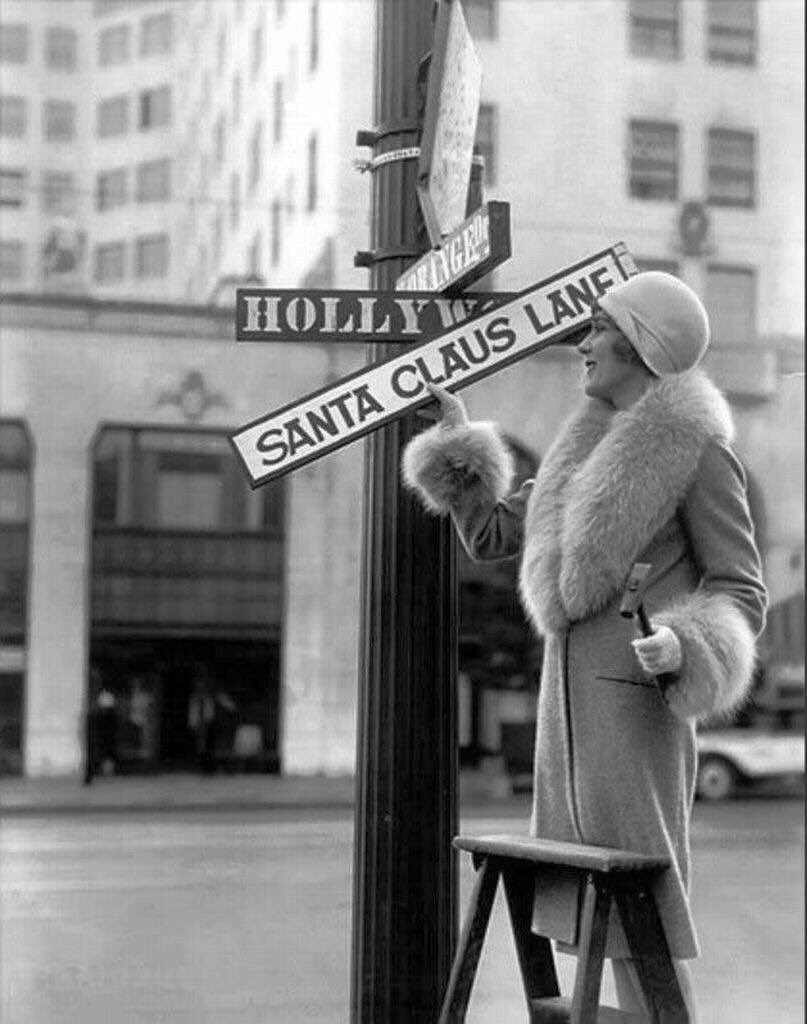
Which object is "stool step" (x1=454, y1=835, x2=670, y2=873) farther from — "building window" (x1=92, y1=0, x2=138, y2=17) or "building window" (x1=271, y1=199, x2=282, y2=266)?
"building window" (x1=92, y1=0, x2=138, y2=17)

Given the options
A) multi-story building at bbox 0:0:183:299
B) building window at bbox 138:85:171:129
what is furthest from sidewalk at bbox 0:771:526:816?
building window at bbox 138:85:171:129

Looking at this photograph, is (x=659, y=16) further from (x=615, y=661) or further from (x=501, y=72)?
(x=615, y=661)

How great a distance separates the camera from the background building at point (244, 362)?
22938mm

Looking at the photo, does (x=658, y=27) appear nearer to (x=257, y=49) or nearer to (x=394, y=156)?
(x=257, y=49)

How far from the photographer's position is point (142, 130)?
80.6 ft

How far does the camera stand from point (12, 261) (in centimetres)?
2402

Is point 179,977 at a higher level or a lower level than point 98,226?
lower

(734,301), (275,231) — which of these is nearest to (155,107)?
(275,231)

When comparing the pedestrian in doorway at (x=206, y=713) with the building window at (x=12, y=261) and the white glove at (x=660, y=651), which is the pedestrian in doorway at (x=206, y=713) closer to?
the building window at (x=12, y=261)

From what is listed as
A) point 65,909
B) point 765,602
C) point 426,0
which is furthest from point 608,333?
point 65,909

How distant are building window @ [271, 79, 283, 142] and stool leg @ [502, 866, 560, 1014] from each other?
20.9 metres

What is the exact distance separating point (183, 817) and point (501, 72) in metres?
10.2

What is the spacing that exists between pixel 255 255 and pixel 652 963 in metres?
20.7

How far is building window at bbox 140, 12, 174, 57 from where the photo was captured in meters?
24.9
